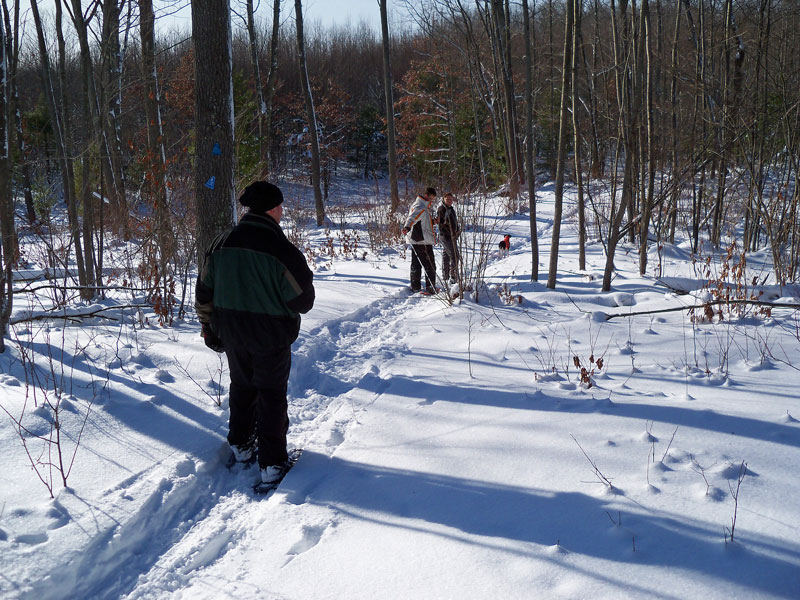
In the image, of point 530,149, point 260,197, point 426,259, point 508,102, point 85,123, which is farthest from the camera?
point 508,102

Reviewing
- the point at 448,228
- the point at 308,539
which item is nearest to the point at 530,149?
the point at 448,228

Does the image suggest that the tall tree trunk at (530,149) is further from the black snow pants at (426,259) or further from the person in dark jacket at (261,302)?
the person in dark jacket at (261,302)

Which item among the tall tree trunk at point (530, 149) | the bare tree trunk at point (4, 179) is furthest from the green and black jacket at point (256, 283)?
the tall tree trunk at point (530, 149)

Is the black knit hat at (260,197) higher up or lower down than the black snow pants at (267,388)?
higher up

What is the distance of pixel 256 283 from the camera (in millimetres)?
3232

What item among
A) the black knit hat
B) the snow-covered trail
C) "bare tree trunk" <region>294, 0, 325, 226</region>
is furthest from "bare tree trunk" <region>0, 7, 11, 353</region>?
"bare tree trunk" <region>294, 0, 325, 226</region>

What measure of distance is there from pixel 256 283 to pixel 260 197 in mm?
541

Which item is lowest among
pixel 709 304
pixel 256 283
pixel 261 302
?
pixel 709 304

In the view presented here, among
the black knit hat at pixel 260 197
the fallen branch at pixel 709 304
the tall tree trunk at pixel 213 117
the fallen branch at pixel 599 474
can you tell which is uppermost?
the tall tree trunk at pixel 213 117

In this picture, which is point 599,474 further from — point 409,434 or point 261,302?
point 261,302

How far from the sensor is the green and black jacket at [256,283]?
3.22 m

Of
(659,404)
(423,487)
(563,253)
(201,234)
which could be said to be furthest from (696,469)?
(563,253)

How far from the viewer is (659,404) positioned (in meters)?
3.77

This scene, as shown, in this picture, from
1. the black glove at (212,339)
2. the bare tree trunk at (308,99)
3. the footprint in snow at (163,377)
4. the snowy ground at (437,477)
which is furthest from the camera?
the bare tree trunk at (308,99)
